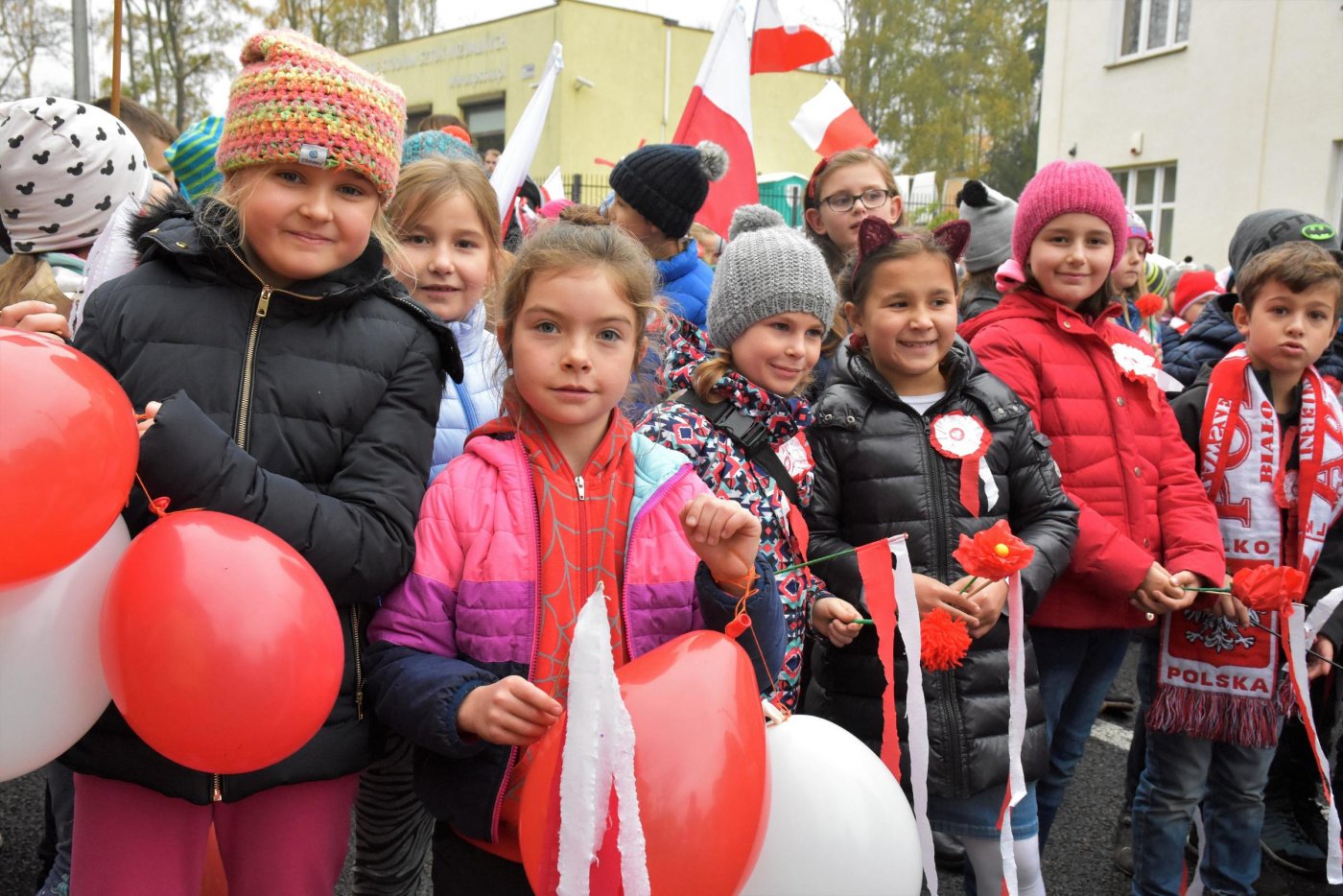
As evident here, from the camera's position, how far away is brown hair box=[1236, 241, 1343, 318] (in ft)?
9.53

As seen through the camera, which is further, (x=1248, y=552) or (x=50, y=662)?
(x=1248, y=552)

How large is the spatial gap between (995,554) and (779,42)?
4.49 metres

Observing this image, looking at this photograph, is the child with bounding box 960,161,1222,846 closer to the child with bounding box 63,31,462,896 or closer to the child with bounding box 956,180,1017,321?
the child with bounding box 956,180,1017,321

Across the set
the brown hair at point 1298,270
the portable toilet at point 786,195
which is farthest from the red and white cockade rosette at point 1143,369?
the portable toilet at point 786,195

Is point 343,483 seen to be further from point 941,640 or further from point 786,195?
point 786,195

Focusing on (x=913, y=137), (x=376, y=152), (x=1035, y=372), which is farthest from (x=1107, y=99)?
(x=376, y=152)

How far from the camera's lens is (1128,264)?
552cm

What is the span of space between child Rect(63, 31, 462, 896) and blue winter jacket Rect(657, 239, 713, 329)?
182 centimetres

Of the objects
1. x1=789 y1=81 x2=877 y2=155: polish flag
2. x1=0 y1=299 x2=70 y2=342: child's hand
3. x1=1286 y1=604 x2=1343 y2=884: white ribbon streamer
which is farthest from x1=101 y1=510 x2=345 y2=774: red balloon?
x1=789 y1=81 x2=877 y2=155: polish flag

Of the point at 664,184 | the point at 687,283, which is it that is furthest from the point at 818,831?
the point at 664,184

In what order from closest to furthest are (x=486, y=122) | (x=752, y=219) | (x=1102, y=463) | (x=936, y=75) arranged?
(x=1102, y=463), (x=752, y=219), (x=486, y=122), (x=936, y=75)

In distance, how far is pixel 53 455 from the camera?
1.27m

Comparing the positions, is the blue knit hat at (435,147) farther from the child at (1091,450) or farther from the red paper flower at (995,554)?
the red paper flower at (995,554)

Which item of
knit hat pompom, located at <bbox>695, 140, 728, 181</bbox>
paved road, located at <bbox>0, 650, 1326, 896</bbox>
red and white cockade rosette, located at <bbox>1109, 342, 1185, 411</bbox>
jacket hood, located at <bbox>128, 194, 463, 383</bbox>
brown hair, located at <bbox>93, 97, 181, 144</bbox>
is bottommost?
paved road, located at <bbox>0, 650, 1326, 896</bbox>
